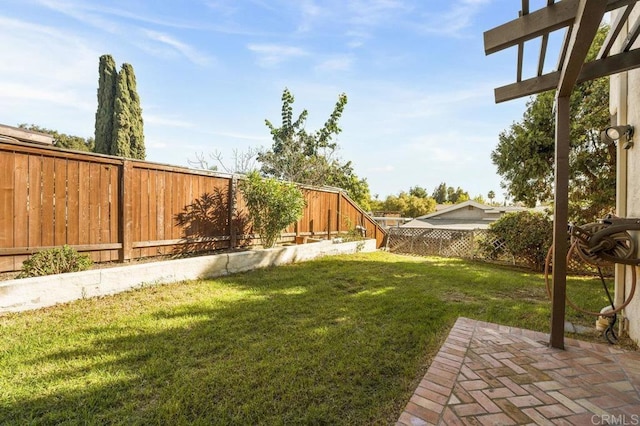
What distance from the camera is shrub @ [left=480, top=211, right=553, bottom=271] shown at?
7383mm

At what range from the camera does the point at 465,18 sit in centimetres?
518

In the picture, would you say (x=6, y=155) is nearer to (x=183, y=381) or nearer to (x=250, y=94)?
(x=183, y=381)

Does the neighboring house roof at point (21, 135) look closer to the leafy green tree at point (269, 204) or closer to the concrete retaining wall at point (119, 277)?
the concrete retaining wall at point (119, 277)

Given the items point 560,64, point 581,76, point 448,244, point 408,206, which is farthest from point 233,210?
point 408,206

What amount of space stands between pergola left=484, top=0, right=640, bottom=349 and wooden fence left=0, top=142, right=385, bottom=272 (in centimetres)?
497

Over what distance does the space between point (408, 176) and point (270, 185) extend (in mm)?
33876

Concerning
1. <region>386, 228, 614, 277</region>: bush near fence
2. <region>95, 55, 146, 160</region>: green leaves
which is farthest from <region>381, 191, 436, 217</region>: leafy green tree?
<region>95, 55, 146, 160</region>: green leaves

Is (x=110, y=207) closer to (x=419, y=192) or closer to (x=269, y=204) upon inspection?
(x=269, y=204)

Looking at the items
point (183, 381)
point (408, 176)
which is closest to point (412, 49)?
point (183, 381)

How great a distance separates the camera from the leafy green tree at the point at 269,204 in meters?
6.14

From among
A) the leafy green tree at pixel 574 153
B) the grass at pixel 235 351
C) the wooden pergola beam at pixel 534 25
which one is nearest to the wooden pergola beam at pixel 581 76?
the wooden pergola beam at pixel 534 25

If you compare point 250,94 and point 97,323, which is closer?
point 97,323

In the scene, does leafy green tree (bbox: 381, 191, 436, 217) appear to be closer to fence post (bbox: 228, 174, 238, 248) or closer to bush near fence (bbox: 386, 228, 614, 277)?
bush near fence (bbox: 386, 228, 614, 277)

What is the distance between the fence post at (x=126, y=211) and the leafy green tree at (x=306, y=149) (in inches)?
378
